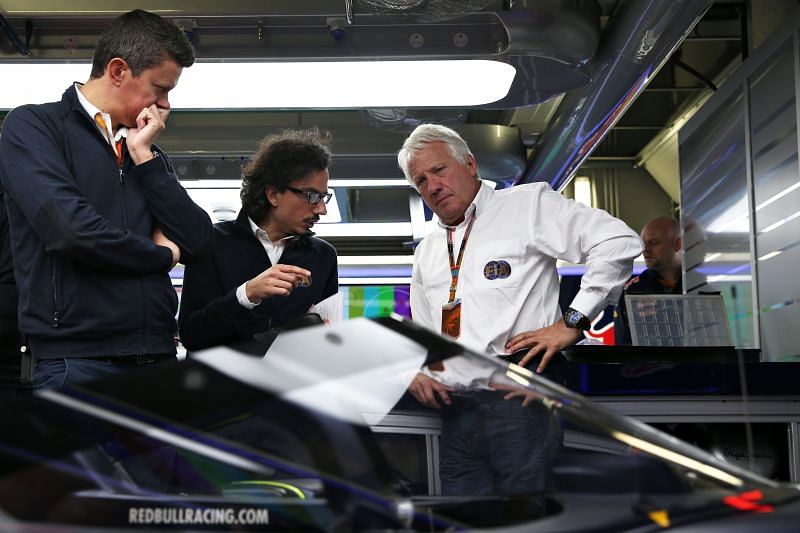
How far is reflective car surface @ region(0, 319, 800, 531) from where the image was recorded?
884mm

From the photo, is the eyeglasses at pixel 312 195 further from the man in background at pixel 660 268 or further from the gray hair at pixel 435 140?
the man in background at pixel 660 268

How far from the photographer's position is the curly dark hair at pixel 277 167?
272 cm

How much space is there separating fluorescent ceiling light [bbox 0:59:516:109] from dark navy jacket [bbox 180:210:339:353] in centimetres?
191

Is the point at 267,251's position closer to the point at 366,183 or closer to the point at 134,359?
the point at 134,359

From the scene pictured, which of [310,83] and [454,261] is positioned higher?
[310,83]

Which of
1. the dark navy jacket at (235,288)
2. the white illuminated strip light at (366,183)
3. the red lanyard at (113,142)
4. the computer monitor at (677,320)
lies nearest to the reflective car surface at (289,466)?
the red lanyard at (113,142)

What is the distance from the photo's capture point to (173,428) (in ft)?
3.10

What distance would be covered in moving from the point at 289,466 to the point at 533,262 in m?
1.66

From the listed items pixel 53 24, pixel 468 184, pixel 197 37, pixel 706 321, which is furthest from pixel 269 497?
pixel 53 24

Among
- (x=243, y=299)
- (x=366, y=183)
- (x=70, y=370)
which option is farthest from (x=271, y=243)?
(x=366, y=183)

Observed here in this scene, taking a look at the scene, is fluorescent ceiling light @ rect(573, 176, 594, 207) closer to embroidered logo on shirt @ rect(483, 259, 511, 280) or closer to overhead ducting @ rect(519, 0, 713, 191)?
overhead ducting @ rect(519, 0, 713, 191)

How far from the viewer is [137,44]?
202cm

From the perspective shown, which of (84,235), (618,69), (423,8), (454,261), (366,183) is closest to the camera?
(84,235)

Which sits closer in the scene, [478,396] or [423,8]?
[478,396]
